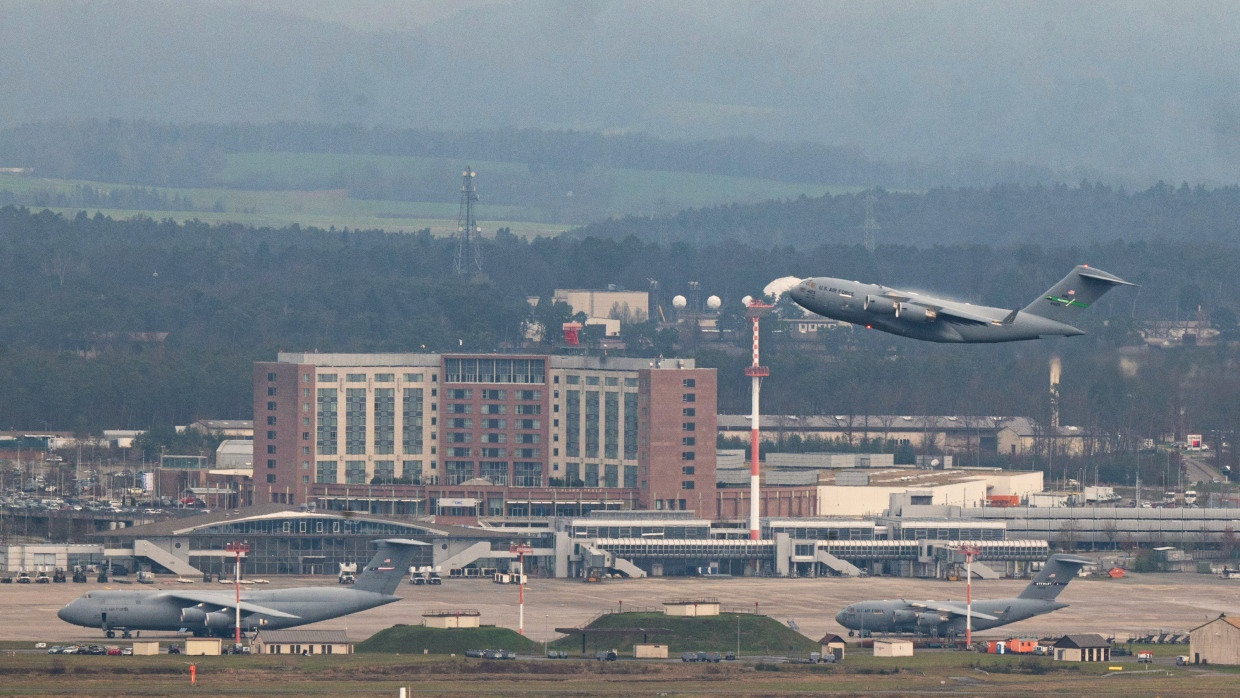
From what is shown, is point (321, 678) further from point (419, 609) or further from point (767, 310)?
point (767, 310)

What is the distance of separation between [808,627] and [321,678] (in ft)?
133

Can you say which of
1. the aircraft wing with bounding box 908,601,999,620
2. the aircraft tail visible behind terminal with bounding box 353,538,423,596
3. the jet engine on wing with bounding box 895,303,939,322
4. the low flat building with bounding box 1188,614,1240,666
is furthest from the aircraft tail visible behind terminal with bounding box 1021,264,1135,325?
the aircraft tail visible behind terminal with bounding box 353,538,423,596

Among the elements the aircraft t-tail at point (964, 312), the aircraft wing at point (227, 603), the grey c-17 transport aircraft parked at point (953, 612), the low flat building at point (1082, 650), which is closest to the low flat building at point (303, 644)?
the aircraft wing at point (227, 603)

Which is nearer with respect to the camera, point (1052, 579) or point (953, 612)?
point (953, 612)

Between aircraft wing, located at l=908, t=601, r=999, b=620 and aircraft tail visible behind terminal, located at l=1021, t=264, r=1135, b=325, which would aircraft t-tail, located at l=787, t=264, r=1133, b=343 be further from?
aircraft wing, located at l=908, t=601, r=999, b=620

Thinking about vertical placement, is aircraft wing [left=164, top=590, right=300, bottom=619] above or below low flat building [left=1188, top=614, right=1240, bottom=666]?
above

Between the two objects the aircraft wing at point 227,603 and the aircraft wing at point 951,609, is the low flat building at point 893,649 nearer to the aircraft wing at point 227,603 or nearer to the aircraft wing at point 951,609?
the aircraft wing at point 951,609

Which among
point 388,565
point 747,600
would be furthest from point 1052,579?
point 388,565

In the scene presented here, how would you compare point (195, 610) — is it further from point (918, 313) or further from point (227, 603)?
point (918, 313)

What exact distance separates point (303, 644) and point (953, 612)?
3569cm

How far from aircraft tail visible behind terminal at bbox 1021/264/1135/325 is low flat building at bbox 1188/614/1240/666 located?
81.6ft

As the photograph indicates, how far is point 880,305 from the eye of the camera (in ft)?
363

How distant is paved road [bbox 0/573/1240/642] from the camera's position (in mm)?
147000

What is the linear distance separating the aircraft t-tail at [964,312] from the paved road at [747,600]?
112 ft
